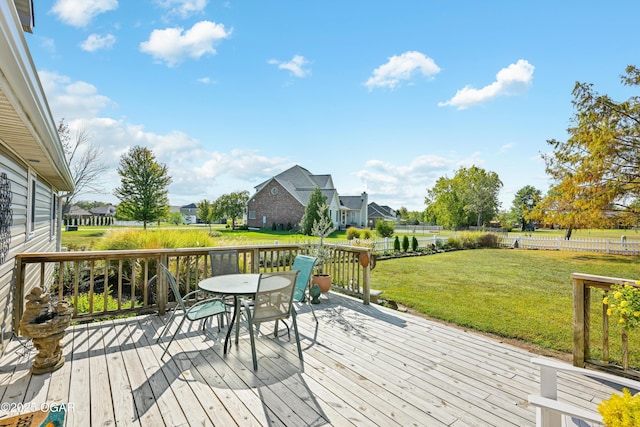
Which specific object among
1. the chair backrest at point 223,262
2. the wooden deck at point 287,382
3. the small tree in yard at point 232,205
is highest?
the small tree in yard at point 232,205

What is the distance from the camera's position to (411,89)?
897 cm

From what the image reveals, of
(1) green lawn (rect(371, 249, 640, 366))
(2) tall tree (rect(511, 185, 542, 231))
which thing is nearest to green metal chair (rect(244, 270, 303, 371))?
(1) green lawn (rect(371, 249, 640, 366))

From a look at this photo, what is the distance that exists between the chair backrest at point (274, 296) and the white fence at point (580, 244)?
18.6 metres

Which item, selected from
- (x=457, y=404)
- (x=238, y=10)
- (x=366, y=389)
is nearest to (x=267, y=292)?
(x=366, y=389)

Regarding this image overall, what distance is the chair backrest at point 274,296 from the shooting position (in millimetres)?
2979

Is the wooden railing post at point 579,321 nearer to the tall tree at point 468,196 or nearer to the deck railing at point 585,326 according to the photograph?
the deck railing at point 585,326

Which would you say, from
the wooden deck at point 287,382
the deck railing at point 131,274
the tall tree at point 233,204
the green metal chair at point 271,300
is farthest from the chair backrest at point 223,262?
the tall tree at point 233,204

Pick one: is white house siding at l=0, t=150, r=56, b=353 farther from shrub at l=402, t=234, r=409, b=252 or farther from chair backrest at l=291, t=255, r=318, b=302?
shrub at l=402, t=234, r=409, b=252

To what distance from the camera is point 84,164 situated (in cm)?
1886

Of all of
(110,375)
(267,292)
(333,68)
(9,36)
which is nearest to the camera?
(9,36)

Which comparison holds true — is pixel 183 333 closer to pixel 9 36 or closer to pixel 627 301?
pixel 9 36

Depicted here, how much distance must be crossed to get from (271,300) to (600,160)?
50.1 feet

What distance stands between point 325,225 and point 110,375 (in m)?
3.69

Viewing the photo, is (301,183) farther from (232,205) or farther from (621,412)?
(621,412)
